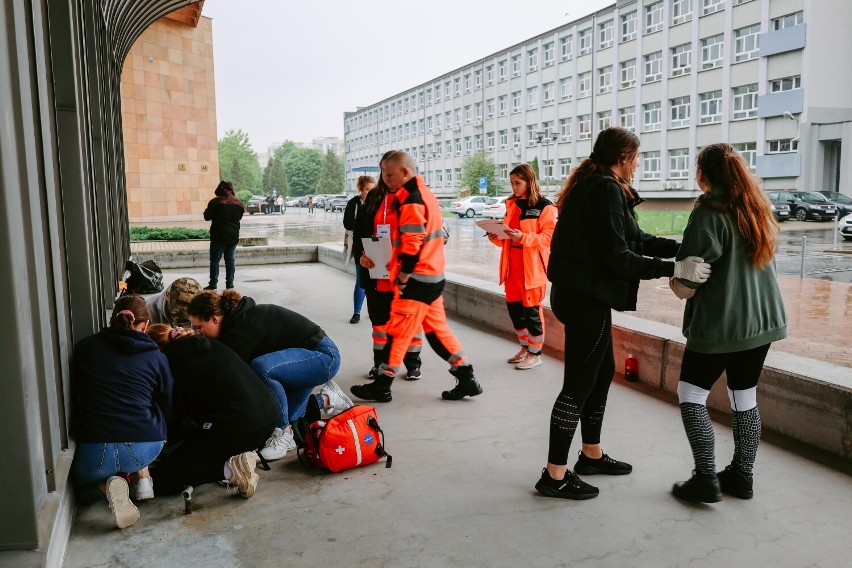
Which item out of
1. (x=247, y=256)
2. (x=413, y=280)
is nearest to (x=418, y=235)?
(x=413, y=280)

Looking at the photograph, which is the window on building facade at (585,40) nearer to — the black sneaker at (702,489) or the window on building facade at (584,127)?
the window on building facade at (584,127)

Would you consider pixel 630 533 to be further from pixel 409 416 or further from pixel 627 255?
pixel 409 416

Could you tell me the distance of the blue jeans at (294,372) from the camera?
15.0 feet

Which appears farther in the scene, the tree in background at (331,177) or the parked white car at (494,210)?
the tree in background at (331,177)

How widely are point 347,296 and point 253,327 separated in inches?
274

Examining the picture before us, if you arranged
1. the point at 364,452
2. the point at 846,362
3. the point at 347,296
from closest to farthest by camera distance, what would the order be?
the point at 364,452
the point at 846,362
the point at 347,296

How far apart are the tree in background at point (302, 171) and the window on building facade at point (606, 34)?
292 ft

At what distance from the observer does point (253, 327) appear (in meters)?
4.55

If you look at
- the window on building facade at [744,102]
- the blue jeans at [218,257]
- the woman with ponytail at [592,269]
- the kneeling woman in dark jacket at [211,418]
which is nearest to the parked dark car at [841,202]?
the window on building facade at [744,102]

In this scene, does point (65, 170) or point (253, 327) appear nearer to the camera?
point (253, 327)

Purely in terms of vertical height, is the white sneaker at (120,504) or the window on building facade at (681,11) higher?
the window on building facade at (681,11)

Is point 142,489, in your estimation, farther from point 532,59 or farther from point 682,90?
point 532,59

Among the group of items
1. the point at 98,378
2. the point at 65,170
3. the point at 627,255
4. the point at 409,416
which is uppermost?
the point at 65,170

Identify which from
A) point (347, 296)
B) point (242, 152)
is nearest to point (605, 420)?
point (347, 296)
